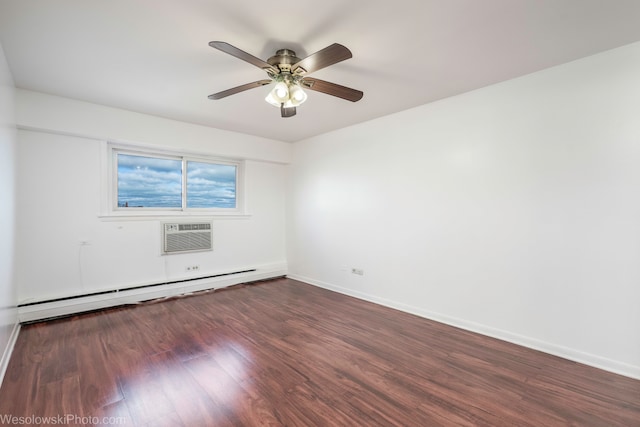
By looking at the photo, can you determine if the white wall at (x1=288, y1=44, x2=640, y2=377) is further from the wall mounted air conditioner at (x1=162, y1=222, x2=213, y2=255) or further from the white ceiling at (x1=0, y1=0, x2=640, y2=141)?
the wall mounted air conditioner at (x1=162, y1=222, x2=213, y2=255)

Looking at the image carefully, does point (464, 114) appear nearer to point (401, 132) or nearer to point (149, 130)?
point (401, 132)

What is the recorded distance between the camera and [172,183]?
→ 4234 mm

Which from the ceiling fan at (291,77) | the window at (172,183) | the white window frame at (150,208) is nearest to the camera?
the ceiling fan at (291,77)

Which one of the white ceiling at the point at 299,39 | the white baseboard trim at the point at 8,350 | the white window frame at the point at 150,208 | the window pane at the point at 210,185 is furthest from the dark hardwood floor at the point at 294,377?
the white ceiling at the point at 299,39

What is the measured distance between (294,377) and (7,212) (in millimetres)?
2805

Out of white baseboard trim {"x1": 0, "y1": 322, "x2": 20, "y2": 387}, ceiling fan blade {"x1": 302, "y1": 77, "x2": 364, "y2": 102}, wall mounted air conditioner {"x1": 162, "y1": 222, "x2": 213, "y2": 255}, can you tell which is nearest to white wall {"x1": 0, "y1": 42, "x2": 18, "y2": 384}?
white baseboard trim {"x1": 0, "y1": 322, "x2": 20, "y2": 387}

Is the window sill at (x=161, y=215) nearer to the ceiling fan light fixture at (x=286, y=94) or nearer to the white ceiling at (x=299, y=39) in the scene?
the white ceiling at (x=299, y=39)

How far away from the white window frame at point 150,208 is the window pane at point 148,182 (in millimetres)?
61

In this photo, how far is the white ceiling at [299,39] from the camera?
1700mm

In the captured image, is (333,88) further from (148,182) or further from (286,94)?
(148,182)

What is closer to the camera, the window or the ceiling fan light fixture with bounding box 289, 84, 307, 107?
the ceiling fan light fixture with bounding box 289, 84, 307, 107

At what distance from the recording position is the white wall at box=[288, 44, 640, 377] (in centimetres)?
216

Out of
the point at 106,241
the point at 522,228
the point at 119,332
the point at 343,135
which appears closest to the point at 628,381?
the point at 522,228

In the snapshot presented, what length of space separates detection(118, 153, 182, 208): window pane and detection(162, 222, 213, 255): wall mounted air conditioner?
37 centimetres
